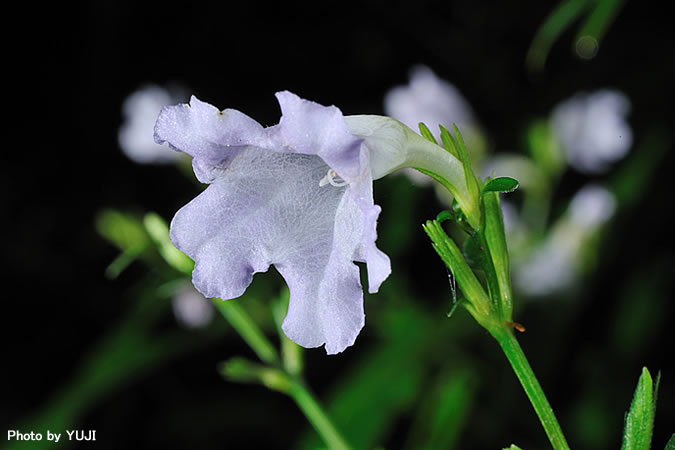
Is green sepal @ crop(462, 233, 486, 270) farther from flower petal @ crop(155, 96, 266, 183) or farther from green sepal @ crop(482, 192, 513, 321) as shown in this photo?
flower petal @ crop(155, 96, 266, 183)

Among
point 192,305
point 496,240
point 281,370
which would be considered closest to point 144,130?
point 192,305

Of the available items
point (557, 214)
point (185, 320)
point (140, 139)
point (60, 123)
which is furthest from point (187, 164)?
point (557, 214)

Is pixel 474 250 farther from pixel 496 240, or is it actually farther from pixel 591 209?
pixel 591 209

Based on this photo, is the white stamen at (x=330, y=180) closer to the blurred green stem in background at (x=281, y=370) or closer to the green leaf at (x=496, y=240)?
the green leaf at (x=496, y=240)

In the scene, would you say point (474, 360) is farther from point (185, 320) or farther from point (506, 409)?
point (185, 320)

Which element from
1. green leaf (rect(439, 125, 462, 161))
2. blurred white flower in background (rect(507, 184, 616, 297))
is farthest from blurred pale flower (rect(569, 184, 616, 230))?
green leaf (rect(439, 125, 462, 161))

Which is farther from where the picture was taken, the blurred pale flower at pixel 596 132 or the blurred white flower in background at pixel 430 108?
the blurred pale flower at pixel 596 132

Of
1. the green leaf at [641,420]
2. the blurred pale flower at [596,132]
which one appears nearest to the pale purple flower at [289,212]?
the green leaf at [641,420]
